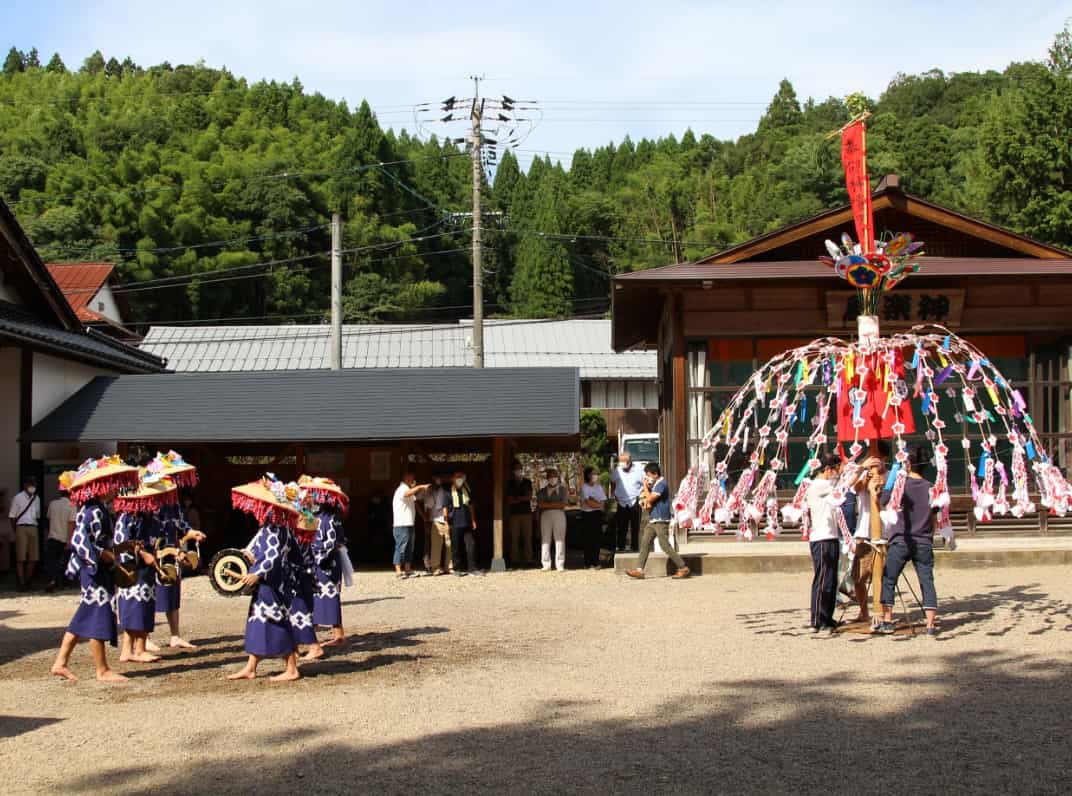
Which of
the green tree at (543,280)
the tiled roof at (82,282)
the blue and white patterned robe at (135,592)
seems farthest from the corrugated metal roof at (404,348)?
the blue and white patterned robe at (135,592)

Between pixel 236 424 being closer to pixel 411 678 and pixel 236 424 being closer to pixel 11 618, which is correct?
pixel 11 618

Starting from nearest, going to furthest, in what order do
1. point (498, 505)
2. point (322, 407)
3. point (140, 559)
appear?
point (140, 559)
point (498, 505)
point (322, 407)

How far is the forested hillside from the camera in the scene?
183 ft

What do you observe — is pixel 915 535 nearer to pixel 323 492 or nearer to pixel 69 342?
pixel 323 492

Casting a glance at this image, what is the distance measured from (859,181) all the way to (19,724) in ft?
29.8

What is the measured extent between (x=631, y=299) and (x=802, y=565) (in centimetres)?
515

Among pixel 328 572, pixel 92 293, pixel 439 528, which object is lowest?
pixel 328 572

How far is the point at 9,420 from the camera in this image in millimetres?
18156

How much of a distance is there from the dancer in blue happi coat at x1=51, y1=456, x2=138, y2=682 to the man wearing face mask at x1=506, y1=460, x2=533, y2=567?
32.9 ft

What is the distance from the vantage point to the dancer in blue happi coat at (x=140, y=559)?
986 centimetres

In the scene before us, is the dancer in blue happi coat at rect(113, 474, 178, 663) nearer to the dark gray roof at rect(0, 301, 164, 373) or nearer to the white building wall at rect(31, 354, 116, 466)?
the dark gray roof at rect(0, 301, 164, 373)

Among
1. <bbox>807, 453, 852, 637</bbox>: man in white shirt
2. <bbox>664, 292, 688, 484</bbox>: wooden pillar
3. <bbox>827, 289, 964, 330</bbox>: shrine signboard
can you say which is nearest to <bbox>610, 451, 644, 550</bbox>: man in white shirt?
<bbox>664, 292, 688, 484</bbox>: wooden pillar

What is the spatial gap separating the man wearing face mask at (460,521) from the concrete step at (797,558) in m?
2.31

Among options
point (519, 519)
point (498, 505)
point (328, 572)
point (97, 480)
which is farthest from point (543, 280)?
point (97, 480)
